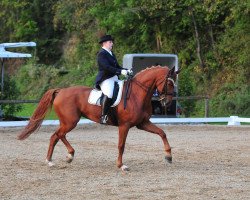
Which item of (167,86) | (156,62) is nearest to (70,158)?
(167,86)

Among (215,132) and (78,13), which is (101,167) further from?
(78,13)

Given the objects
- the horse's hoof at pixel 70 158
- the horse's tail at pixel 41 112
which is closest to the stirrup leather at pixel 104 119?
the horse's hoof at pixel 70 158

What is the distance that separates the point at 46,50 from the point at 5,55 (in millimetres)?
24196

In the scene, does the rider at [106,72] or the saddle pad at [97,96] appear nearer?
the rider at [106,72]

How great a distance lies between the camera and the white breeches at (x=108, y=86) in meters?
11.9

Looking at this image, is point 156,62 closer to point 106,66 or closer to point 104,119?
point 104,119

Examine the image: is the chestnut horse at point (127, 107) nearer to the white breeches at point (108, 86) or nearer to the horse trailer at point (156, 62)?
the white breeches at point (108, 86)

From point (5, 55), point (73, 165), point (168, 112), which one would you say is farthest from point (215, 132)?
point (73, 165)

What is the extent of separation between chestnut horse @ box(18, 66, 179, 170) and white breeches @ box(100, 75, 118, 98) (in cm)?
26

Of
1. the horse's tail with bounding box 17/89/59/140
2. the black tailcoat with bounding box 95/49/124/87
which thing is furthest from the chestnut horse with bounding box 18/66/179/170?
the black tailcoat with bounding box 95/49/124/87

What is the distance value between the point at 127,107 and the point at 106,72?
67cm

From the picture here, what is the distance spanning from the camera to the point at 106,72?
1196cm

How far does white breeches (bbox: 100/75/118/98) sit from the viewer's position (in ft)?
39.1

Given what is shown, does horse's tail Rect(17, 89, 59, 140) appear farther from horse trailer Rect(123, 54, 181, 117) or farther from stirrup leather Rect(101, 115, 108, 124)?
horse trailer Rect(123, 54, 181, 117)
